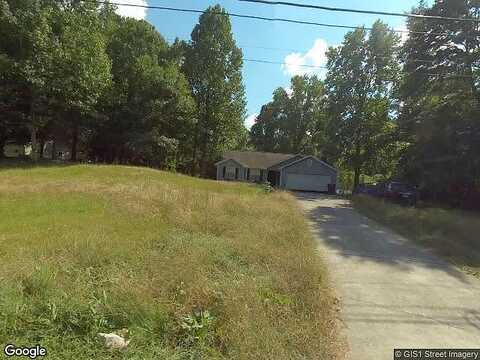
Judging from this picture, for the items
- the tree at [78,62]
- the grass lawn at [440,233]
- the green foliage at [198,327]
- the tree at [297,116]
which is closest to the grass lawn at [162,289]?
the green foliage at [198,327]

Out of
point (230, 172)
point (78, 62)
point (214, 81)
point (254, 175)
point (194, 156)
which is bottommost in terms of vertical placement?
point (254, 175)

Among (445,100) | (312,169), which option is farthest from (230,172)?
(445,100)

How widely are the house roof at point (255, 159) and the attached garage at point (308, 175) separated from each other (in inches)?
235

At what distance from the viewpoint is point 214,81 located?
162ft

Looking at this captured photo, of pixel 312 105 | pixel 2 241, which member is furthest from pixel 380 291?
pixel 312 105

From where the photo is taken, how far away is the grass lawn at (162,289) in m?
4.49

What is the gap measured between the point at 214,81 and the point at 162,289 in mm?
45703

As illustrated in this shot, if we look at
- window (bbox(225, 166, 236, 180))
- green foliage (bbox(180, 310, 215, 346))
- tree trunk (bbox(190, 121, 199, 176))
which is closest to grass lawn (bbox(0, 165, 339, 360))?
green foliage (bbox(180, 310, 215, 346))

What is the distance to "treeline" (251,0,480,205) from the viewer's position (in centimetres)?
2484

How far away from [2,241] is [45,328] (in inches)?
180

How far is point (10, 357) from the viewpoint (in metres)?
3.80

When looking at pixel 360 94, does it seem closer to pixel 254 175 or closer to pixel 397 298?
pixel 254 175

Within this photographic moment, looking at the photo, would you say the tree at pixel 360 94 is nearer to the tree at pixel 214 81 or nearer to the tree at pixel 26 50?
the tree at pixel 214 81

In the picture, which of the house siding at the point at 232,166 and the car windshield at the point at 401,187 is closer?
the car windshield at the point at 401,187
